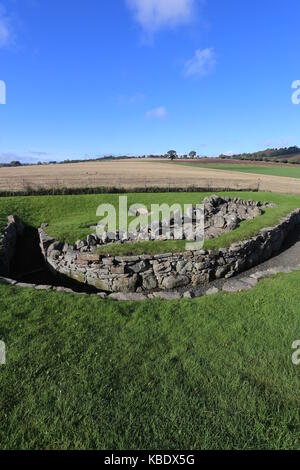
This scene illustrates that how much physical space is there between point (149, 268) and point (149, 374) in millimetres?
5604

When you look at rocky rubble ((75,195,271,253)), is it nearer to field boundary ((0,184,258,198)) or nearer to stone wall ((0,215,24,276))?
stone wall ((0,215,24,276))

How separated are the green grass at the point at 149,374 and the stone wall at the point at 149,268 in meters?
2.84

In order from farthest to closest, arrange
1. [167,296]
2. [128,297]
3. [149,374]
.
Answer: [167,296], [128,297], [149,374]

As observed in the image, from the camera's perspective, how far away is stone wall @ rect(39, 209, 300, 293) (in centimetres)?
1018

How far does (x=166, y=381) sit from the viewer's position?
4711 millimetres

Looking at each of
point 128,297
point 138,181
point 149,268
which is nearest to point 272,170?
point 138,181

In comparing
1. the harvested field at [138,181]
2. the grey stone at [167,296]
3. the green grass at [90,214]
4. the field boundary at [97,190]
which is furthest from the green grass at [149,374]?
the harvested field at [138,181]

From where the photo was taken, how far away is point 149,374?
4.90m

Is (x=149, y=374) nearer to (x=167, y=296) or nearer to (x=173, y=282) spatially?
(x=167, y=296)

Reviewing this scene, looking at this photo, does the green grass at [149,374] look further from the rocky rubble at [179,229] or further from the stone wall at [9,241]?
the rocky rubble at [179,229]

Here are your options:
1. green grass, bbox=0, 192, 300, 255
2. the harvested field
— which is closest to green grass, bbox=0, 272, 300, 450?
green grass, bbox=0, 192, 300, 255

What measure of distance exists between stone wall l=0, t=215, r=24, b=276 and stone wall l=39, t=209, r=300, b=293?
1885 millimetres

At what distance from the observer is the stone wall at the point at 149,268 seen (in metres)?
10.2
